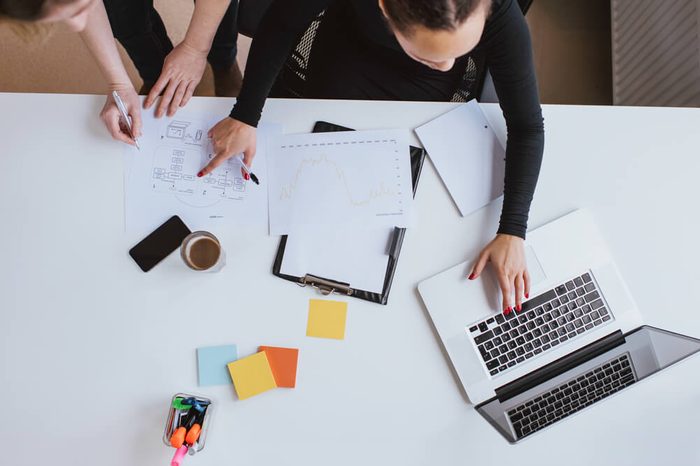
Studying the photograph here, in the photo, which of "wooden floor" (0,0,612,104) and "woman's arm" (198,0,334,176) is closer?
"woman's arm" (198,0,334,176)

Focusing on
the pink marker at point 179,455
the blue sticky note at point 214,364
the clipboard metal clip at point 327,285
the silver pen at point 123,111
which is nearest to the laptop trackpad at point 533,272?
the clipboard metal clip at point 327,285

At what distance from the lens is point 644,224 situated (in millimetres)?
945

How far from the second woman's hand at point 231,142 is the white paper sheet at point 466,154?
0.32 m

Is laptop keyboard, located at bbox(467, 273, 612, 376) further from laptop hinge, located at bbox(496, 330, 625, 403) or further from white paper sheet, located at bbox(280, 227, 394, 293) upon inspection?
white paper sheet, located at bbox(280, 227, 394, 293)

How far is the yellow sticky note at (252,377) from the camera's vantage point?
0.90 m

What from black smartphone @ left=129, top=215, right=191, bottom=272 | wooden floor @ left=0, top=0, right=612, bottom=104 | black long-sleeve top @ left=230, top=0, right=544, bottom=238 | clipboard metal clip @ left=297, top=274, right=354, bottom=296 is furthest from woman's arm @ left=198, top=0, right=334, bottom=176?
wooden floor @ left=0, top=0, right=612, bottom=104

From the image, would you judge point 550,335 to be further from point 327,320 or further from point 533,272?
point 327,320

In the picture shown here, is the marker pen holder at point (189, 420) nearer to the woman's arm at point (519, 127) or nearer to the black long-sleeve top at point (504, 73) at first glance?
the black long-sleeve top at point (504, 73)

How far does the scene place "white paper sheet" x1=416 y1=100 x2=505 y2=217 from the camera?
0.95m

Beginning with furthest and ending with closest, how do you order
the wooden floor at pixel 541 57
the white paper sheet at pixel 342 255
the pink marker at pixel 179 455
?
the wooden floor at pixel 541 57
the white paper sheet at pixel 342 255
the pink marker at pixel 179 455

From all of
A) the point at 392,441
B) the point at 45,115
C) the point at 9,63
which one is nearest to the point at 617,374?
the point at 392,441

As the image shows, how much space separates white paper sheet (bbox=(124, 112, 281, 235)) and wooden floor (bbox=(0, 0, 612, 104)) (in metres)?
0.73

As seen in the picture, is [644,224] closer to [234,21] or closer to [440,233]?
[440,233]

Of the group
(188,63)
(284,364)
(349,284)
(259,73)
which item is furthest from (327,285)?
(188,63)
